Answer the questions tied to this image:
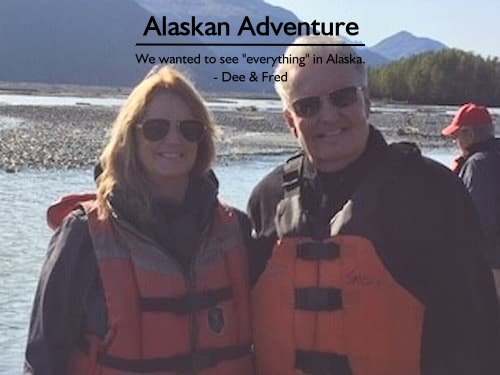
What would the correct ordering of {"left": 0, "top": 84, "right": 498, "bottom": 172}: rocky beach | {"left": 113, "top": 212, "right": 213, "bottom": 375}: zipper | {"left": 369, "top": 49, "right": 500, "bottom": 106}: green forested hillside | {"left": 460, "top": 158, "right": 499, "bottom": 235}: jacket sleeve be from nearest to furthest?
1. {"left": 113, "top": 212, "right": 213, "bottom": 375}: zipper
2. {"left": 460, "top": 158, "right": 499, "bottom": 235}: jacket sleeve
3. {"left": 0, "top": 84, "right": 498, "bottom": 172}: rocky beach
4. {"left": 369, "top": 49, "right": 500, "bottom": 106}: green forested hillside

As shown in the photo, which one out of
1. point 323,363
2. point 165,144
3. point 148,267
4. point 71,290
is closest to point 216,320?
point 148,267

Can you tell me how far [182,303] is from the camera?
12.2ft

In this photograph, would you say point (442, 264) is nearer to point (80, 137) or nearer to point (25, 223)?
point (25, 223)

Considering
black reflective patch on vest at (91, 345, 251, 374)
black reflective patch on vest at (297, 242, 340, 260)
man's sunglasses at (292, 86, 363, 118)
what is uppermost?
man's sunglasses at (292, 86, 363, 118)

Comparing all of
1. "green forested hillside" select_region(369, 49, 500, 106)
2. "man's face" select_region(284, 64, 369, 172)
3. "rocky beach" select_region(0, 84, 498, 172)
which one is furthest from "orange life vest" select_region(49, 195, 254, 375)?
"green forested hillside" select_region(369, 49, 500, 106)

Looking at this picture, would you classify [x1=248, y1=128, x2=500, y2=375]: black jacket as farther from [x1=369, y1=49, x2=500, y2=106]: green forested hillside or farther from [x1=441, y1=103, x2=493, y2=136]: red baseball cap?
[x1=369, y1=49, x2=500, y2=106]: green forested hillside

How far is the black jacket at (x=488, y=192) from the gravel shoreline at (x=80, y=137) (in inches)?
421

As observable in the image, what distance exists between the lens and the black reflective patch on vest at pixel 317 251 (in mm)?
3625

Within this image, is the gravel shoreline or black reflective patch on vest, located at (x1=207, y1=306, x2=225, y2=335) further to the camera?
the gravel shoreline

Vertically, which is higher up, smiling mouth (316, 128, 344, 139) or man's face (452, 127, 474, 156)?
smiling mouth (316, 128, 344, 139)

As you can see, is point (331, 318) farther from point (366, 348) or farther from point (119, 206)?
point (119, 206)

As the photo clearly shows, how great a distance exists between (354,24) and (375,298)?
3.64 metres

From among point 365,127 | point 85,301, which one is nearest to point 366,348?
point 365,127

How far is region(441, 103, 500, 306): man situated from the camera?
6977 mm
